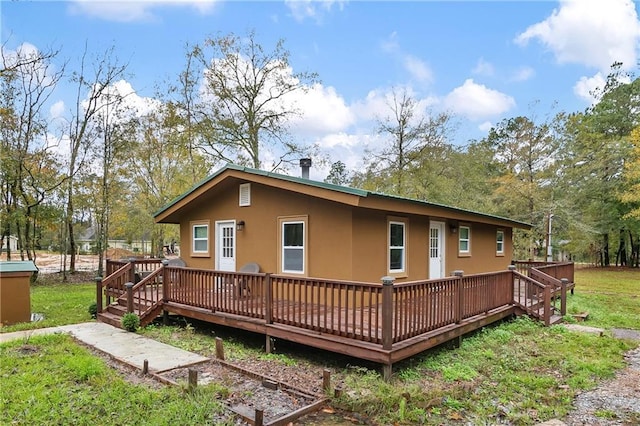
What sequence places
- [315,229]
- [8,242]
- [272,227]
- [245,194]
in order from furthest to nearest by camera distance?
[8,242] < [245,194] < [272,227] < [315,229]

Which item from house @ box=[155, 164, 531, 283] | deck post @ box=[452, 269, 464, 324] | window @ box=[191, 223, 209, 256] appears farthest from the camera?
window @ box=[191, 223, 209, 256]

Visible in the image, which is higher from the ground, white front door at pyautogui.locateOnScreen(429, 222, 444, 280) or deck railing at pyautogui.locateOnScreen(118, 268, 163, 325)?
white front door at pyautogui.locateOnScreen(429, 222, 444, 280)

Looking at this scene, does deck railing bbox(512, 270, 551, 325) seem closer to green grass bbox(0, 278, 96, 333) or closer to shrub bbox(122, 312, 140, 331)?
shrub bbox(122, 312, 140, 331)

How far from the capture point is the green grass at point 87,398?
3836mm

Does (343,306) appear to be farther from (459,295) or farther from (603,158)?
(603,158)

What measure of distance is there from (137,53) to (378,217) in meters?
14.5

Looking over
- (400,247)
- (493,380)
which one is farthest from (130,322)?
(493,380)

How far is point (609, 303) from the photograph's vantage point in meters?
12.2

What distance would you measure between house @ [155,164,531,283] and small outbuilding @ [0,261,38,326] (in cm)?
352

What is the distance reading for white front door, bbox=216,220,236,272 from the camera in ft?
32.7

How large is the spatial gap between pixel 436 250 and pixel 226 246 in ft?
17.8

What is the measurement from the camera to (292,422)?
3.85 m

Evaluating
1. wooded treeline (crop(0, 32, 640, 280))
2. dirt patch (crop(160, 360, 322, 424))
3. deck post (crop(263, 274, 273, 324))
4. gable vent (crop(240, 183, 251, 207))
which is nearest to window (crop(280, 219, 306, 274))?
gable vent (crop(240, 183, 251, 207))

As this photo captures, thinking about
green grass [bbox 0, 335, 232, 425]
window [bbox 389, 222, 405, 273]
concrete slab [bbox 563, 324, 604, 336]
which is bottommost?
concrete slab [bbox 563, 324, 604, 336]
